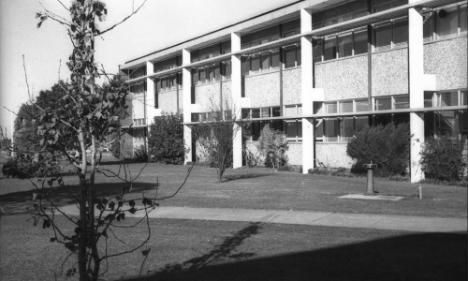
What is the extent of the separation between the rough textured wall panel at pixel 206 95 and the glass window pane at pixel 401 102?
1503cm

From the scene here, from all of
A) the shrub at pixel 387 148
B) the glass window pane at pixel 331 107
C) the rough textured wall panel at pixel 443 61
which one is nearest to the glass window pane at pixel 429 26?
the rough textured wall panel at pixel 443 61

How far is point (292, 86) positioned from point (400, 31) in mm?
8017

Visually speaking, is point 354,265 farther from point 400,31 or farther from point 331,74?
point 331,74

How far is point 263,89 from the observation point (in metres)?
32.7

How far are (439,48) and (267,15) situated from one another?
463 inches

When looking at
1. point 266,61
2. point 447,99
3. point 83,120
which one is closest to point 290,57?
point 266,61

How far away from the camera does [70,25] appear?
4.57 metres

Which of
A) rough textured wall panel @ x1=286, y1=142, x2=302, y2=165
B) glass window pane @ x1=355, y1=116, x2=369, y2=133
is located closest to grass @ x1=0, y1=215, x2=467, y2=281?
glass window pane @ x1=355, y1=116, x2=369, y2=133

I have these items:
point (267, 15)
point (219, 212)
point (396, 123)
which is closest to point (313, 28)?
point (267, 15)

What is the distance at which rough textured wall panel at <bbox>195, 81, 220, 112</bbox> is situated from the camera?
122 ft

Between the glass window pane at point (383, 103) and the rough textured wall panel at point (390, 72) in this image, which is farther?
the glass window pane at point (383, 103)

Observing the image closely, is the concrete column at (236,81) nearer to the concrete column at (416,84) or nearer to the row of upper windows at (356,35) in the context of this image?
the row of upper windows at (356,35)

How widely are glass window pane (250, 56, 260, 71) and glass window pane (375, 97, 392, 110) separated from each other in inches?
405

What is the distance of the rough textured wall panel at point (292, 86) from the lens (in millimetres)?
29703
